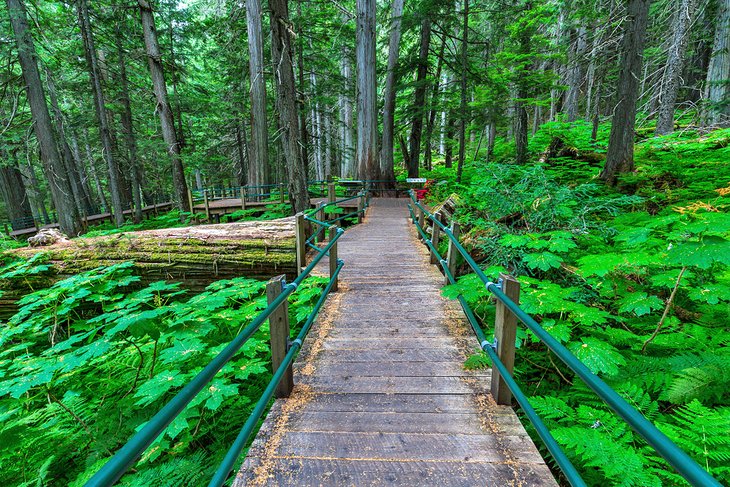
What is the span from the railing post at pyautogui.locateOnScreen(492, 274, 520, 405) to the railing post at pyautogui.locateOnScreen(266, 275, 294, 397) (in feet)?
5.16

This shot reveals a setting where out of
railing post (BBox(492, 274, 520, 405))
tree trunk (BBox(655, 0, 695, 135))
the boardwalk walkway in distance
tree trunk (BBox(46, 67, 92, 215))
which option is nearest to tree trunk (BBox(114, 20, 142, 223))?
tree trunk (BBox(46, 67, 92, 215))

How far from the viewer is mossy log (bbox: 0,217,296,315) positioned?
615 cm

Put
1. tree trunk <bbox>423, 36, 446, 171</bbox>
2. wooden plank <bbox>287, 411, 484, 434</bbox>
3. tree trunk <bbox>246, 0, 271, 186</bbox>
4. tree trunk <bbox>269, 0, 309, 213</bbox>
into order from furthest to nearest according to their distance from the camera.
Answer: tree trunk <bbox>423, 36, 446, 171</bbox> < tree trunk <bbox>246, 0, 271, 186</bbox> < tree trunk <bbox>269, 0, 309, 213</bbox> < wooden plank <bbox>287, 411, 484, 434</bbox>

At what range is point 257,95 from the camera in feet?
47.4

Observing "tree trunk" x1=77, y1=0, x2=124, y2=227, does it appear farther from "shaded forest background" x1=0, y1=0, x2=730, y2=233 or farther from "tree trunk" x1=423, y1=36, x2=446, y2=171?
"tree trunk" x1=423, y1=36, x2=446, y2=171

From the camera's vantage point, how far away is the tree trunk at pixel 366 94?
42.3 ft

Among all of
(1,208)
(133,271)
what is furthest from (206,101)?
(1,208)

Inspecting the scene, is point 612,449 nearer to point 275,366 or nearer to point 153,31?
point 275,366

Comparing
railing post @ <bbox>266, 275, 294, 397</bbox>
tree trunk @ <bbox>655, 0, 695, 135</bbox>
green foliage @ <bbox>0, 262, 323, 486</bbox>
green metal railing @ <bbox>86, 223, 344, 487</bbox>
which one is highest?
tree trunk @ <bbox>655, 0, 695, 135</bbox>

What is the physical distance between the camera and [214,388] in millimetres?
2336

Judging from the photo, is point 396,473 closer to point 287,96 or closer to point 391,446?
point 391,446

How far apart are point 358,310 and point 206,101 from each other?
18244mm

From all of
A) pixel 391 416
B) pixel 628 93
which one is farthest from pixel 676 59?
pixel 391 416

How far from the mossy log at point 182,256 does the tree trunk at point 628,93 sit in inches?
330
